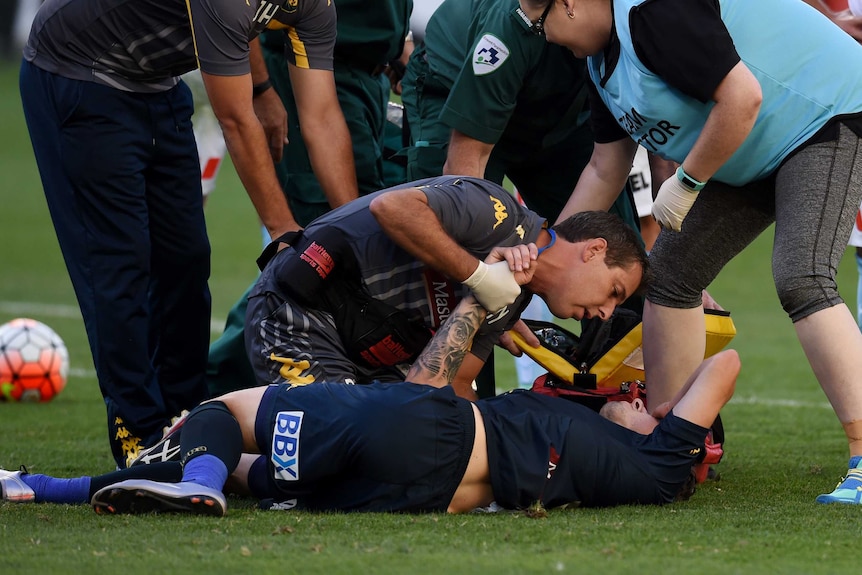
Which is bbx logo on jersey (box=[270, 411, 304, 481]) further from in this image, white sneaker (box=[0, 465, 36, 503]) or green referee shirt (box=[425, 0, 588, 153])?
green referee shirt (box=[425, 0, 588, 153])

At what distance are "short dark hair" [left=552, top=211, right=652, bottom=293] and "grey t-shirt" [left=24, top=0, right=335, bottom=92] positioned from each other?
51.2 inches

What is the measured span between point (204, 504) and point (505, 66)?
209 cm

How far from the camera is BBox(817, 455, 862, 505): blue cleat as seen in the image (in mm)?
3771

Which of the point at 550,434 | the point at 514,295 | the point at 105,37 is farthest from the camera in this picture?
the point at 105,37

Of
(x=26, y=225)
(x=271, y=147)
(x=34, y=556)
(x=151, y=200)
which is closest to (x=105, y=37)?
(x=151, y=200)

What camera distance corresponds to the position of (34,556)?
120 inches

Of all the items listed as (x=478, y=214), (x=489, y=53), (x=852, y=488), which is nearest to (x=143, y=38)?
(x=489, y=53)

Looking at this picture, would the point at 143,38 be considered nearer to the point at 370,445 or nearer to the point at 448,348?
the point at 448,348

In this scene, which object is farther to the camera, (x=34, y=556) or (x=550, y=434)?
(x=550, y=434)

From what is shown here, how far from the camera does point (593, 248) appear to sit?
4.01 metres

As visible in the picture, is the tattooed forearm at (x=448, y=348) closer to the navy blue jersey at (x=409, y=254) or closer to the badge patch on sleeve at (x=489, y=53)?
the navy blue jersey at (x=409, y=254)

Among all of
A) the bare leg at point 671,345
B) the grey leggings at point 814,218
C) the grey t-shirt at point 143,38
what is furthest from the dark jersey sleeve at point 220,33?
the grey leggings at point 814,218

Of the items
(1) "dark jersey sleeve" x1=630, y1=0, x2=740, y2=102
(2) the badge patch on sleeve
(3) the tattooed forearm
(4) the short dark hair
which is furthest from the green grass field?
(2) the badge patch on sleeve

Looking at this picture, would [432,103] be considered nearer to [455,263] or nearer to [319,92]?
[319,92]
